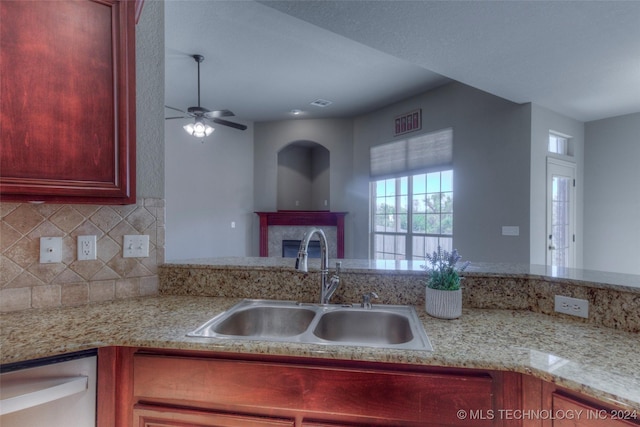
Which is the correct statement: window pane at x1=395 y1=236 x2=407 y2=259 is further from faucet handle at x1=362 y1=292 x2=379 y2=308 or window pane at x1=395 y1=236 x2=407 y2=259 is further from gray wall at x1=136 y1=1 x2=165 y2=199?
gray wall at x1=136 y1=1 x2=165 y2=199

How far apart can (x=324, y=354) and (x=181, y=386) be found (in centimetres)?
48

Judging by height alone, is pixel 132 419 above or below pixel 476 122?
below

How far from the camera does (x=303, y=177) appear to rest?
6.61 meters

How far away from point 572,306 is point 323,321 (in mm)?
998

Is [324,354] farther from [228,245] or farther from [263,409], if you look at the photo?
[228,245]

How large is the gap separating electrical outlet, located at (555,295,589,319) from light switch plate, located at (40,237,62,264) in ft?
6.93

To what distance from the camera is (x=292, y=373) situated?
0.96 m

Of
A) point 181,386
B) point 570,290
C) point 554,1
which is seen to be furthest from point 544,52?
point 181,386

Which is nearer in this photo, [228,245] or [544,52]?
[544,52]

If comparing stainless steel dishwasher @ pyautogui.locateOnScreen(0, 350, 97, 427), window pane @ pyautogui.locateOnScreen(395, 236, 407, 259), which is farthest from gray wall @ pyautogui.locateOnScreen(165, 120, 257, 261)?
stainless steel dishwasher @ pyautogui.locateOnScreen(0, 350, 97, 427)

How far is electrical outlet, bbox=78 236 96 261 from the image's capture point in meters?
1.41

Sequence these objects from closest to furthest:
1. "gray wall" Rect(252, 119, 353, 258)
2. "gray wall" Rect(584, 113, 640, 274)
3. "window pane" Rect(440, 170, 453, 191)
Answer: "gray wall" Rect(584, 113, 640, 274) < "window pane" Rect(440, 170, 453, 191) < "gray wall" Rect(252, 119, 353, 258)

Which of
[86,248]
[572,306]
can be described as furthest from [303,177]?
[572,306]

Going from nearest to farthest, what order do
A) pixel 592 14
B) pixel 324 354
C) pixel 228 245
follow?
pixel 324 354 < pixel 592 14 < pixel 228 245
